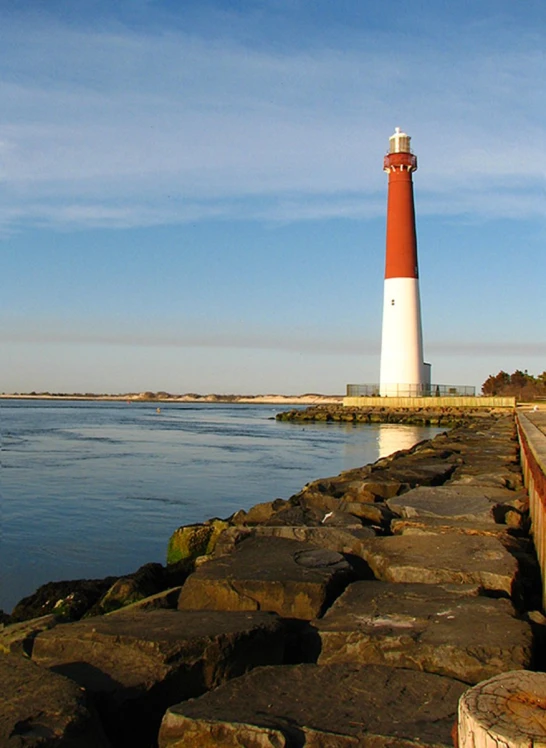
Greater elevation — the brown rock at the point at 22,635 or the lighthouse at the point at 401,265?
the lighthouse at the point at 401,265

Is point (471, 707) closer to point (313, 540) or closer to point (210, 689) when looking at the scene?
point (210, 689)

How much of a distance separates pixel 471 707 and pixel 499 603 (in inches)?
61.6

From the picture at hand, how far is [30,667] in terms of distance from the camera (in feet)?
8.13

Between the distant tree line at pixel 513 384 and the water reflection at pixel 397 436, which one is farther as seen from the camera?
the distant tree line at pixel 513 384

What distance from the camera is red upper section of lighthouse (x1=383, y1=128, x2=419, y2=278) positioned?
102 ft

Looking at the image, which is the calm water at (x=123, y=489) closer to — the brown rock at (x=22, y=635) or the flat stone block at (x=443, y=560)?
the brown rock at (x=22, y=635)

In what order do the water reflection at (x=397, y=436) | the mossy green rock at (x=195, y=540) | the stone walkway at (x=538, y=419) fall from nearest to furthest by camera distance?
the mossy green rock at (x=195, y=540)
the stone walkway at (x=538, y=419)
the water reflection at (x=397, y=436)

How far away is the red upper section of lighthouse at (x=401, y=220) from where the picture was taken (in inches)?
1220

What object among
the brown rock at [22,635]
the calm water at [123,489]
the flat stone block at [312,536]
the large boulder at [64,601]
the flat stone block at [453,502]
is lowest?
the calm water at [123,489]

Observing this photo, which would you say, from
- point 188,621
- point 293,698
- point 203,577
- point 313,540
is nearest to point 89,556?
point 313,540

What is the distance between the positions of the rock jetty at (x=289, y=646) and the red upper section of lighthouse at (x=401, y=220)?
2714 centimetres

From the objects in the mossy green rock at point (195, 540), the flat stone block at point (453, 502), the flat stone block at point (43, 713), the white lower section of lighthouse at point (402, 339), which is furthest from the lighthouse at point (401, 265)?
the flat stone block at point (43, 713)

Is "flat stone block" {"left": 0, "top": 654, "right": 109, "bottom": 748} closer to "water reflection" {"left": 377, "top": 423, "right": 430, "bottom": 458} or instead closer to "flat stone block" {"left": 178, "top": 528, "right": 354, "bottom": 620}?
"flat stone block" {"left": 178, "top": 528, "right": 354, "bottom": 620}

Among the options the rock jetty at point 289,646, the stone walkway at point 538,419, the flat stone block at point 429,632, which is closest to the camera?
the rock jetty at point 289,646
